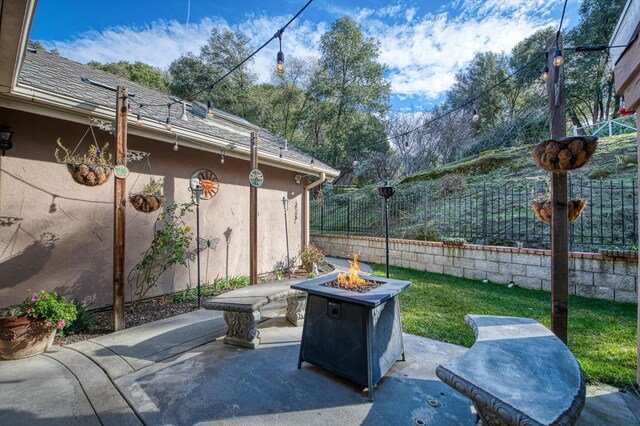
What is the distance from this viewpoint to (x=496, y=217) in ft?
22.7

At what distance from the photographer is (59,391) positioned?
216 cm

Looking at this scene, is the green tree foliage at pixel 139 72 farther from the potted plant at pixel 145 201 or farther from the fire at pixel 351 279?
the fire at pixel 351 279

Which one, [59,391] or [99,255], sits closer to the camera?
[59,391]

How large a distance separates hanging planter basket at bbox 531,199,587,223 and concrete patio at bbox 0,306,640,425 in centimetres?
153

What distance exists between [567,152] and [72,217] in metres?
5.68

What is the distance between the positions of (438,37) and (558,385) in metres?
8.02

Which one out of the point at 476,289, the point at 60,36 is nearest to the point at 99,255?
the point at 60,36

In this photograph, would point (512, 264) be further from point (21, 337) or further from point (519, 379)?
point (21, 337)

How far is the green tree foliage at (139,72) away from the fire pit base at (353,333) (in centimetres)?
1840

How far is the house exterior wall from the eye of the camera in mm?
3334

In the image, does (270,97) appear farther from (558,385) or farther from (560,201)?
(558,385)

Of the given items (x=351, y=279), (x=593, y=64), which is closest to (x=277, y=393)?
(x=351, y=279)

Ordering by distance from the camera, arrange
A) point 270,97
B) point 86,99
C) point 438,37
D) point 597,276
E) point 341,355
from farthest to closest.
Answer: point 270,97, point 438,37, point 597,276, point 86,99, point 341,355

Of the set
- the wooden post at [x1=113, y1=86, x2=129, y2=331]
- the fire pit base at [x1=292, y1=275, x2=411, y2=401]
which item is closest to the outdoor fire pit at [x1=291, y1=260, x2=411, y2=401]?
the fire pit base at [x1=292, y1=275, x2=411, y2=401]
